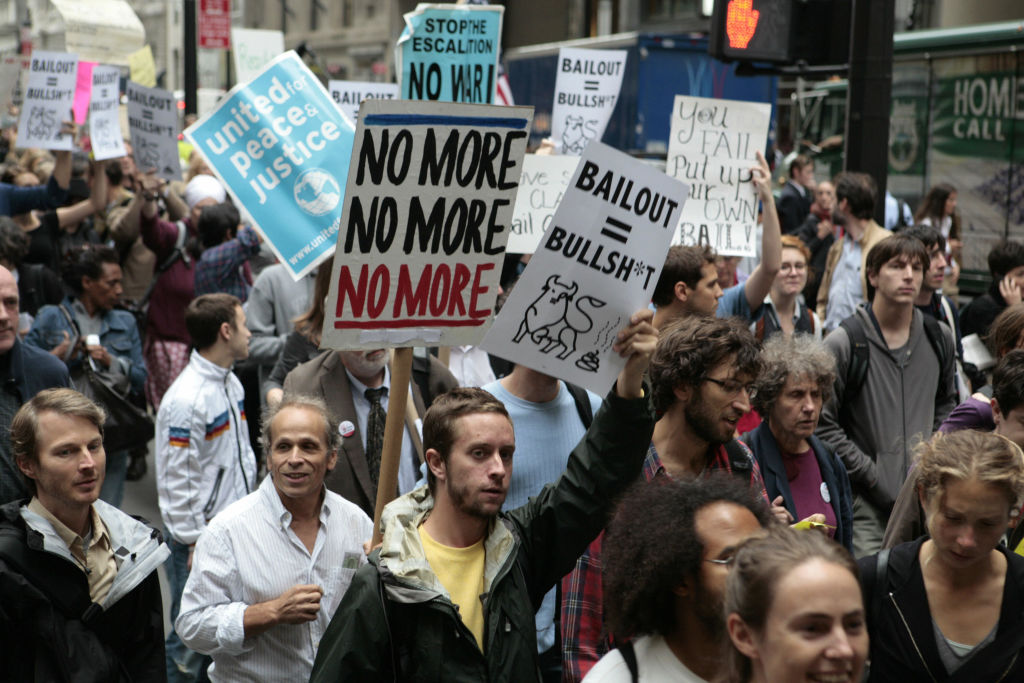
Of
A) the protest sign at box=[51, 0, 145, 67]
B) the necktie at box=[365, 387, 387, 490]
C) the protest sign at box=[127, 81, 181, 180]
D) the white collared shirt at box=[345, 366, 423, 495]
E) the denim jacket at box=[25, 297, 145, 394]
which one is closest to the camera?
the white collared shirt at box=[345, 366, 423, 495]

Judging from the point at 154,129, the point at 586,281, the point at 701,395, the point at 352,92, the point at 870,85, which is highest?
the point at 870,85

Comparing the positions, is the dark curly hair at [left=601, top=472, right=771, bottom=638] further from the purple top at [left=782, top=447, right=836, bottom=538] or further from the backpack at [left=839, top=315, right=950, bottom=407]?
the backpack at [left=839, top=315, right=950, bottom=407]

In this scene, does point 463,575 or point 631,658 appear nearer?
point 631,658

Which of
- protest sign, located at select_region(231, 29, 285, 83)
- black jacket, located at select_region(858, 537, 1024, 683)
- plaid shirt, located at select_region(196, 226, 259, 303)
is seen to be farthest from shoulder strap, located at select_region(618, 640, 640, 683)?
protest sign, located at select_region(231, 29, 285, 83)

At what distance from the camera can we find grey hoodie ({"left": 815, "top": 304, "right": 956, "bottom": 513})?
213 inches

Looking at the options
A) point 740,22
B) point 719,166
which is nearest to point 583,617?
point 719,166

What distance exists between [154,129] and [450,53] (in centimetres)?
427

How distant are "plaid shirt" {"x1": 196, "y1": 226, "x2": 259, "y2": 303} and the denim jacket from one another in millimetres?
689

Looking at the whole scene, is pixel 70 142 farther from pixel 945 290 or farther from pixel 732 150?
pixel 945 290

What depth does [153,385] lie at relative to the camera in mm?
9047

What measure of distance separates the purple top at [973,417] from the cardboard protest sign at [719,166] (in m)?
2.69

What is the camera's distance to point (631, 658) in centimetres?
265

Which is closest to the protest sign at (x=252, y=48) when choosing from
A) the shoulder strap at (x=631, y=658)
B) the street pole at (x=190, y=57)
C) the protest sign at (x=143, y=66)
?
the protest sign at (x=143, y=66)

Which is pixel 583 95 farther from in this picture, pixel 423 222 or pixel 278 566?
pixel 278 566
